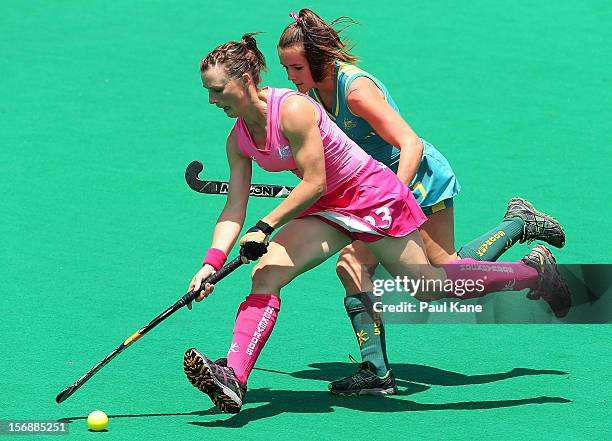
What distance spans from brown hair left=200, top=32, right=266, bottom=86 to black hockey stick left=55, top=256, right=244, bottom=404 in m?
0.73

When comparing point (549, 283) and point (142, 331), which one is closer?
point (142, 331)

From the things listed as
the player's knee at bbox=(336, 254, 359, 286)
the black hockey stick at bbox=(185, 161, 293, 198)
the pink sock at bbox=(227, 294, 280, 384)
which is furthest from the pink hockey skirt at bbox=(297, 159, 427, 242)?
the black hockey stick at bbox=(185, 161, 293, 198)

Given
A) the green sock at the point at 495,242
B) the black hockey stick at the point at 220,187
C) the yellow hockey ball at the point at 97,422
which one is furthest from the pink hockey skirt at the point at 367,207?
the yellow hockey ball at the point at 97,422

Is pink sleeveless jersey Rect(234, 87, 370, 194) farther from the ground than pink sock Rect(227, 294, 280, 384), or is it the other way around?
pink sleeveless jersey Rect(234, 87, 370, 194)

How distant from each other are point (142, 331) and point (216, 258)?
426 mm

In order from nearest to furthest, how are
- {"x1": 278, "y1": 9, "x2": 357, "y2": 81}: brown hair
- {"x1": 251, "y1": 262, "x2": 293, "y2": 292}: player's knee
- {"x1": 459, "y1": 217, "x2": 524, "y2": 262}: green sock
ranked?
{"x1": 251, "y1": 262, "x2": 293, "y2": 292}: player's knee → {"x1": 278, "y1": 9, "x2": 357, "y2": 81}: brown hair → {"x1": 459, "y1": 217, "x2": 524, "y2": 262}: green sock

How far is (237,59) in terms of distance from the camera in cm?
Result: 500

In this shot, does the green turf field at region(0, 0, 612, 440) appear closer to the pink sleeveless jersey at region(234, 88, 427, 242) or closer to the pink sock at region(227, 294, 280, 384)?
the pink sock at region(227, 294, 280, 384)

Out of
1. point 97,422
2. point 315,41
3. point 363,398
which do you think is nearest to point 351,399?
point 363,398

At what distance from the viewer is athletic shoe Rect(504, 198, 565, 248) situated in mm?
6473

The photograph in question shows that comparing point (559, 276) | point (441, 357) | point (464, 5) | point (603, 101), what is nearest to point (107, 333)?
point (441, 357)

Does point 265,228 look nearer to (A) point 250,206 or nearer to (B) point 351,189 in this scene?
(B) point 351,189

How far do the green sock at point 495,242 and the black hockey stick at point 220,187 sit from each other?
A: 93 centimetres

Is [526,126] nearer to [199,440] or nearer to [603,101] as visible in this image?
[603,101]
